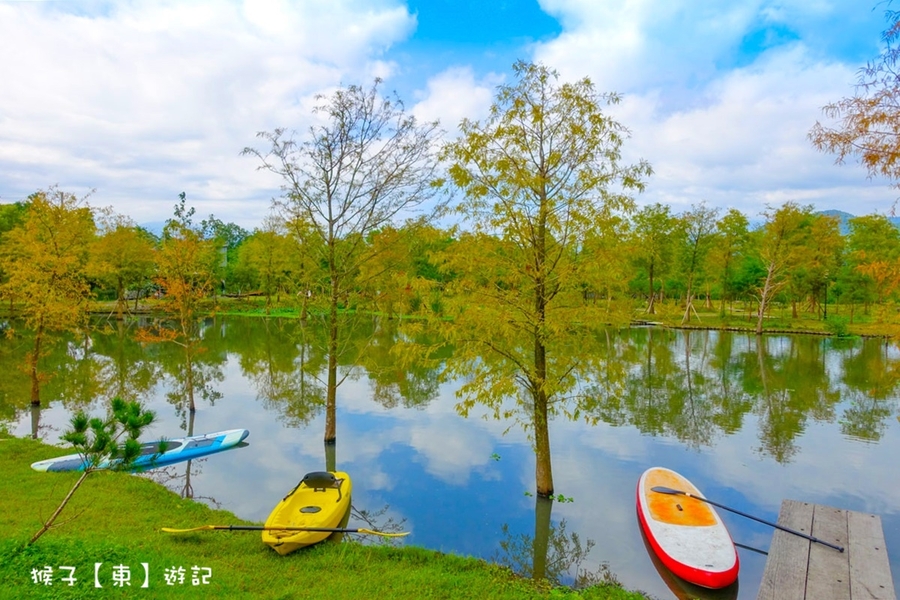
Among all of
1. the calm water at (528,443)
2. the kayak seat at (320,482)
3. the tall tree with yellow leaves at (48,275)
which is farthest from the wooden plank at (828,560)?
the tall tree with yellow leaves at (48,275)

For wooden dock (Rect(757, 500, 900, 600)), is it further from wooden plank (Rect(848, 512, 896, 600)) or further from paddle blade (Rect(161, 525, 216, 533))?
paddle blade (Rect(161, 525, 216, 533))

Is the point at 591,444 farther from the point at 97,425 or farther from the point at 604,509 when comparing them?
the point at 97,425

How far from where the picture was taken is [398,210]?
13.4 metres

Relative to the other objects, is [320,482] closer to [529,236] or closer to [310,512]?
[310,512]

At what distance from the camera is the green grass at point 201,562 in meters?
5.13

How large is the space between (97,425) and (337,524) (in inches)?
168

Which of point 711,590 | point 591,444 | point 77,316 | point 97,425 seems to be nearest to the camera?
point 97,425

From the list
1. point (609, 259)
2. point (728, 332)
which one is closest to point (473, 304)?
point (609, 259)

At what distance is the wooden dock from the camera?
557 centimetres

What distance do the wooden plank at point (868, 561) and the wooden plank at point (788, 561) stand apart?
48 cm

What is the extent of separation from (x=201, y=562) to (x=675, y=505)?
7.47 m

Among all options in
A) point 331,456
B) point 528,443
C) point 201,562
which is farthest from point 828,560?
point 331,456

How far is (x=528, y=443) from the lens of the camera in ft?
43.8

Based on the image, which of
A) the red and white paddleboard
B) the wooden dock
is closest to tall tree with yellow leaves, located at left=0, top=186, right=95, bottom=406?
the red and white paddleboard
